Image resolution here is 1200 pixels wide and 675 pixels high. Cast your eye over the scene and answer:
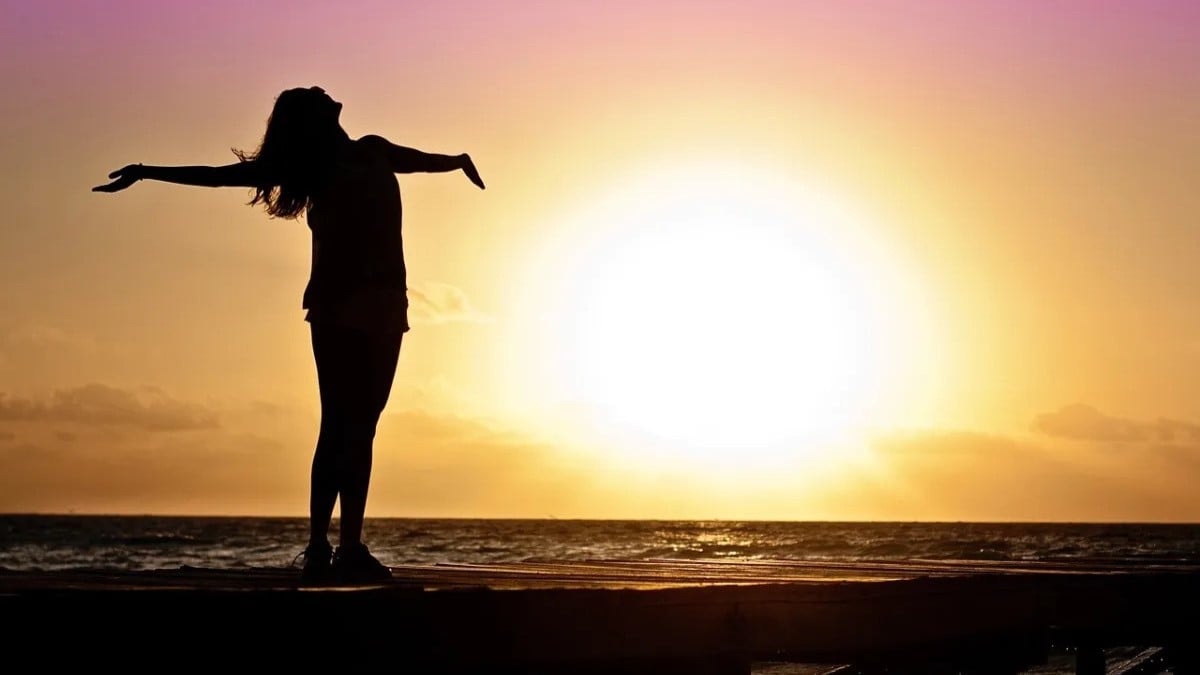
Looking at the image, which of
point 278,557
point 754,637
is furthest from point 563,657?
point 278,557

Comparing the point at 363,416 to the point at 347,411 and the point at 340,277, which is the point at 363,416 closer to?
the point at 347,411

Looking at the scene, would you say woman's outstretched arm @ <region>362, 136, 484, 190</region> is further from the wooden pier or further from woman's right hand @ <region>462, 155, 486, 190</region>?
the wooden pier

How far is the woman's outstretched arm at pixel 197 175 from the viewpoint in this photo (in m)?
6.35

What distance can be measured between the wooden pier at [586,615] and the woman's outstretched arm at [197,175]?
1.64 metres

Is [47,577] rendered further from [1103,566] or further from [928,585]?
[1103,566]

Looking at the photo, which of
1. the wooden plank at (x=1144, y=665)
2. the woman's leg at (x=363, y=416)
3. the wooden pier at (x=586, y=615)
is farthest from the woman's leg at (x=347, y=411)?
the wooden plank at (x=1144, y=665)

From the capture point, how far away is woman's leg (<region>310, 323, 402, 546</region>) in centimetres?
673

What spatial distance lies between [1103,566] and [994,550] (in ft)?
183

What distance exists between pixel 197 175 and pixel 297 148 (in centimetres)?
44

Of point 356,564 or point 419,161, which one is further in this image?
point 419,161

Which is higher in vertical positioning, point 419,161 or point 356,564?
point 419,161

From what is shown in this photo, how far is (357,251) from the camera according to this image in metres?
6.73

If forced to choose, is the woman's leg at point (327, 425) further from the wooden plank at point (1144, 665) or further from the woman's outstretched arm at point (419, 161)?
the wooden plank at point (1144, 665)

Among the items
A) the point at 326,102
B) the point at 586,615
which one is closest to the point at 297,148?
the point at 326,102
